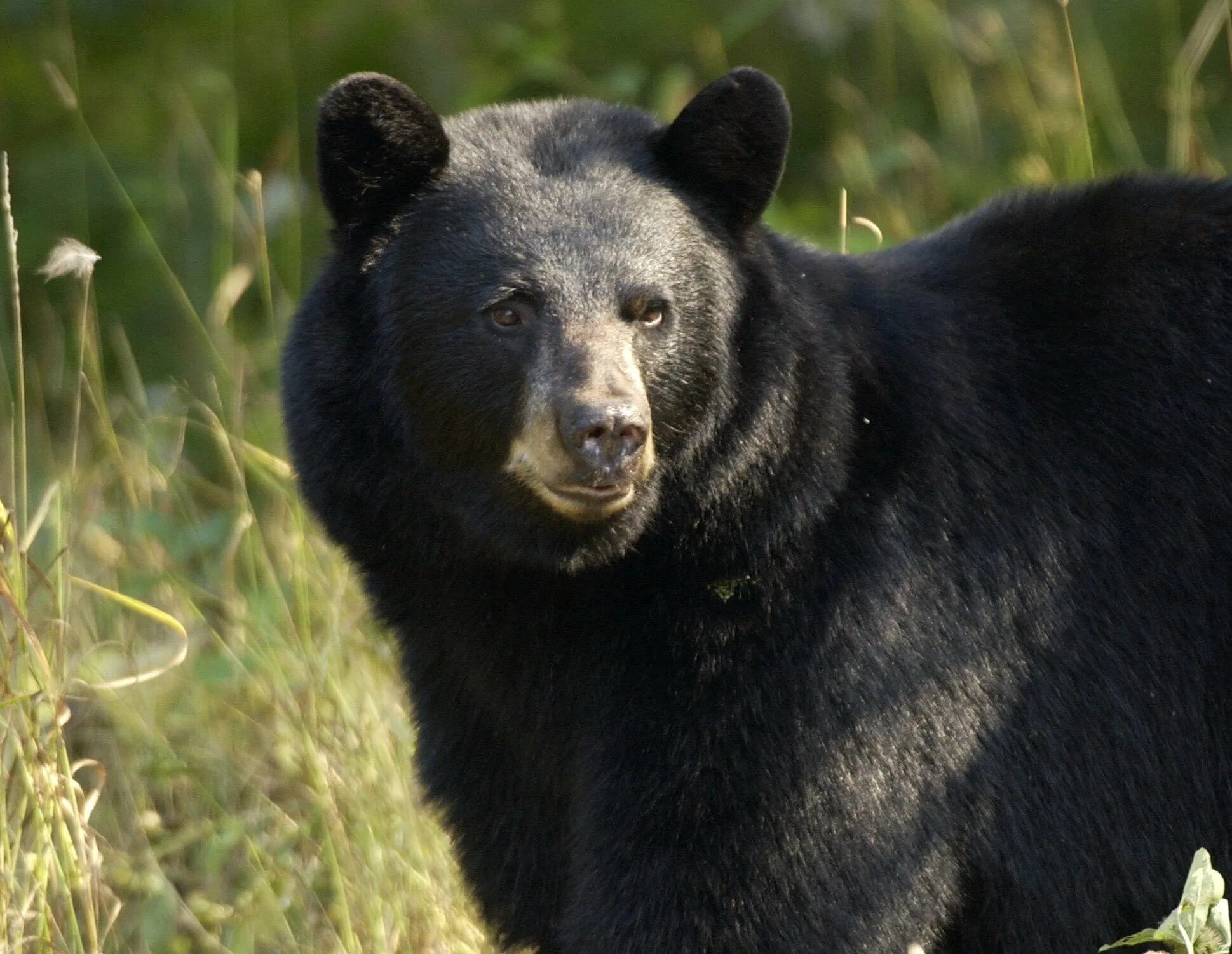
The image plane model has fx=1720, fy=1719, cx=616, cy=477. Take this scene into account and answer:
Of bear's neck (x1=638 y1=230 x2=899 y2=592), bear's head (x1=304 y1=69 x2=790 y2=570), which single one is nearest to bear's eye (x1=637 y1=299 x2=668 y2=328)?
bear's head (x1=304 y1=69 x2=790 y2=570)

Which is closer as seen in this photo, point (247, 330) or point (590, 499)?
point (590, 499)

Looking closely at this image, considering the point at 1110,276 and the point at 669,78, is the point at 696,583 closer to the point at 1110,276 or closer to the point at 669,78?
the point at 1110,276

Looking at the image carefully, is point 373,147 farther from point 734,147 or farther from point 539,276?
point 734,147

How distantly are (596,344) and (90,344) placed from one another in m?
2.53

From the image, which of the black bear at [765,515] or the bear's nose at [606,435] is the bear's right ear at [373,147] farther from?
the bear's nose at [606,435]

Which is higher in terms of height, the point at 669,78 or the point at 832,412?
the point at 832,412

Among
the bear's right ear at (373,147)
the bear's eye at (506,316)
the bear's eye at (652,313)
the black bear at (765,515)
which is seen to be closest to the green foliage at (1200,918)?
the black bear at (765,515)

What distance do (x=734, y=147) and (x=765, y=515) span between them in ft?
2.56

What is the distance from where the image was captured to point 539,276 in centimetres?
337

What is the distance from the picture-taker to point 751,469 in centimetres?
341

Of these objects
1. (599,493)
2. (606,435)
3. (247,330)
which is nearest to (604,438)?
(606,435)

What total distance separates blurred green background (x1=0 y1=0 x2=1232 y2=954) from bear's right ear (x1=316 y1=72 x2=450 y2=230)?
751 mm

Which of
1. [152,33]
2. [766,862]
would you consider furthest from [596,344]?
[152,33]

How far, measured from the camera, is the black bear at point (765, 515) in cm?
326
